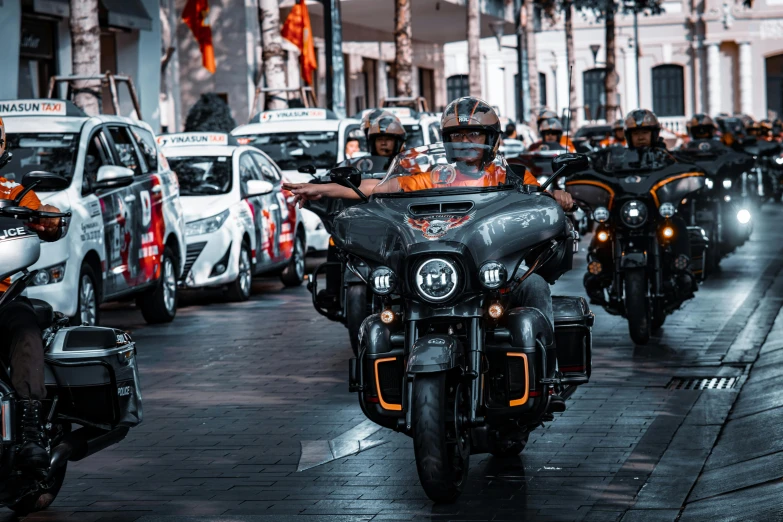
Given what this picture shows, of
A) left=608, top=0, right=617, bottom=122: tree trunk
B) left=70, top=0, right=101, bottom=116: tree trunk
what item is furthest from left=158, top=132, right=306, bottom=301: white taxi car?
left=608, top=0, right=617, bottom=122: tree trunk

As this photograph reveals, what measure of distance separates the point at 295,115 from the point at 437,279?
46.4 ft

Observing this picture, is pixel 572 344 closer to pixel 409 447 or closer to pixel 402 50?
pixel 409 447

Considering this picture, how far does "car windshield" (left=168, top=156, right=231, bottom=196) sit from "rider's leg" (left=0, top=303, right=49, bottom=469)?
33.5 feet

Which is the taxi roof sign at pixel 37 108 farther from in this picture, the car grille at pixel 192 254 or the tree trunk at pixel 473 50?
the tree trunk at pixel 473 50

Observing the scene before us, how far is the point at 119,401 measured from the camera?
6.50 meters

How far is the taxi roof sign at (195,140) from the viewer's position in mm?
17156

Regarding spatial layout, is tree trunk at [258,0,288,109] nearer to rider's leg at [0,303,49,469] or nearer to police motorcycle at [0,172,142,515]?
police motorcycle at [0,172,142,515]

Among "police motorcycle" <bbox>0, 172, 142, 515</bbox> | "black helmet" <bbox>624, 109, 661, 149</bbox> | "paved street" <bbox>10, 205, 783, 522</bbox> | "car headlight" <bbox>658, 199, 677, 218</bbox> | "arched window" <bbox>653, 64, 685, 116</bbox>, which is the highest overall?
"arched window" <bbox>653, 64, 685, 116</bbox>

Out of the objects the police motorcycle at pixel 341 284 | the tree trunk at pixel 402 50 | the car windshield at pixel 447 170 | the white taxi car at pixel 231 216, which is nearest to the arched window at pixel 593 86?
the tree trunk at pixel 402 50

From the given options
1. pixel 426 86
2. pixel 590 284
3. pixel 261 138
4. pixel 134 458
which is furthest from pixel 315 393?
pixel 426 86

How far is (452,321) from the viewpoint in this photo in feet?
21.6

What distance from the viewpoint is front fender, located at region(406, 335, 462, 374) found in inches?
246

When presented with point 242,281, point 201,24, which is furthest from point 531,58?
point 242,281

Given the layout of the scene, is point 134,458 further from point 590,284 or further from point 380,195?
point 590,284
